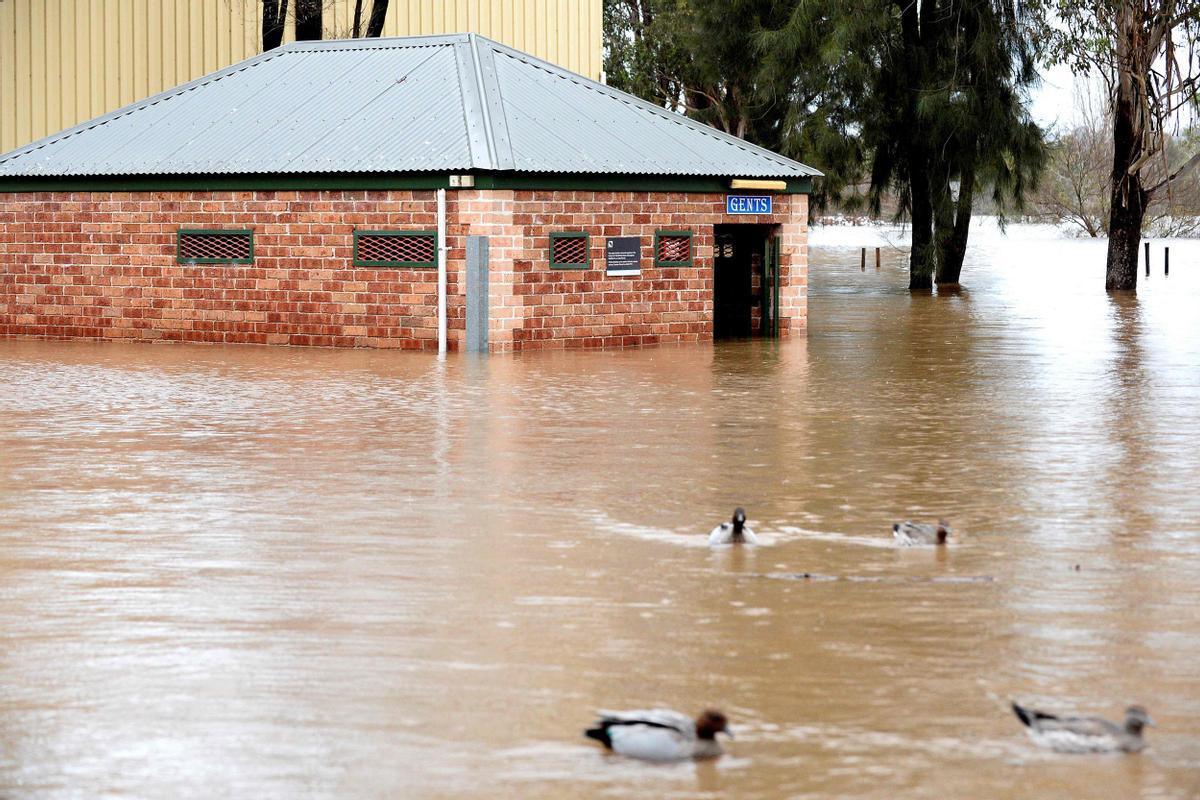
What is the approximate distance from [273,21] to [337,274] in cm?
1240

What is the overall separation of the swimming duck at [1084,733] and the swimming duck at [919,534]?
4.32m

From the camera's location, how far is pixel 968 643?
8922mm

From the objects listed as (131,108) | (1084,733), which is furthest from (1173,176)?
(1084,733)

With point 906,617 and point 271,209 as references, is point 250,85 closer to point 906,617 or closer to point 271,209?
point 271,209

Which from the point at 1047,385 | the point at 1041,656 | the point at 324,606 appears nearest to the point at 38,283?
the point at 1047,385

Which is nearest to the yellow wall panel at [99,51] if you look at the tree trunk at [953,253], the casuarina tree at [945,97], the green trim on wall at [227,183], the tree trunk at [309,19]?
the tree trunk at [309,19]

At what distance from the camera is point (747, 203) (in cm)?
3128

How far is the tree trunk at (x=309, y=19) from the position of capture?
4041 centimetres

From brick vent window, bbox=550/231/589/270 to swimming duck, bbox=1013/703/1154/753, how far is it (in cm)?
2206

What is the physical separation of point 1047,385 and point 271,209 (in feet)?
40.6

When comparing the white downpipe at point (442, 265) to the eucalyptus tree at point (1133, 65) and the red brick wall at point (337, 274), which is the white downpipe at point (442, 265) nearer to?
the red brick wall at point (337, 274)

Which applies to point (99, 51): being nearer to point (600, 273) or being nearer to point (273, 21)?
point (273, 21)

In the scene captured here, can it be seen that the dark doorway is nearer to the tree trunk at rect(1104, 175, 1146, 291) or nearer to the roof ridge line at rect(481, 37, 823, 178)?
the roof ridge line at rect(481, 37, 823, 178)

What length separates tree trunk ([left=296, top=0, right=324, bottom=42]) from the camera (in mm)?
40406
